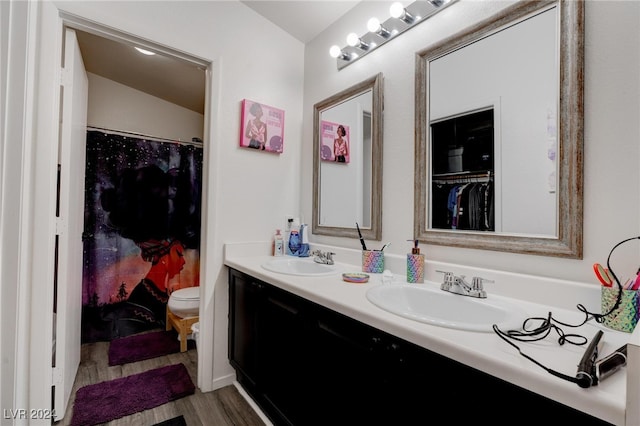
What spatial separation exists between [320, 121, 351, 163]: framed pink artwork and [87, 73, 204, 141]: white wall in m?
1.82

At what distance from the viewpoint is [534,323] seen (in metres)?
0.83

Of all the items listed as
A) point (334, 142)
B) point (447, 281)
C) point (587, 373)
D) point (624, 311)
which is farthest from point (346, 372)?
point (334, 142)

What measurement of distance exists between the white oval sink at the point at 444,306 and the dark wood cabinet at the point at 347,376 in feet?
0.34

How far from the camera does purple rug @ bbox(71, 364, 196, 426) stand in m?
1.53

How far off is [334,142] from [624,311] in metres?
1.55

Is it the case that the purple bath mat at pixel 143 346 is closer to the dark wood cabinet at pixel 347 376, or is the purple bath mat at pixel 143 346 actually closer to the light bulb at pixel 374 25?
the dark wood cabinet at pixel 347 376

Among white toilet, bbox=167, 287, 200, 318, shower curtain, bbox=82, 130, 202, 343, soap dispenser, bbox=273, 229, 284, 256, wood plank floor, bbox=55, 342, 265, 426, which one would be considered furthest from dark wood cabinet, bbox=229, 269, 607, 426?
shower curtain, bbox=82, 130, 202, 343

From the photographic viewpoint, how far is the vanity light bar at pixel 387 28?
139cm

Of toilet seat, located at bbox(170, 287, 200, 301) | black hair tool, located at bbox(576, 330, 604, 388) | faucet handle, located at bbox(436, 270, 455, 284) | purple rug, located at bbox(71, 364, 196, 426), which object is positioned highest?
faucet handle, located at bbox(436, 270, 455, 284)

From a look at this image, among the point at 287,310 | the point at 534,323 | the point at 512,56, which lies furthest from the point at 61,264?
the point at 512,56

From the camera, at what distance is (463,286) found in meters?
1.11

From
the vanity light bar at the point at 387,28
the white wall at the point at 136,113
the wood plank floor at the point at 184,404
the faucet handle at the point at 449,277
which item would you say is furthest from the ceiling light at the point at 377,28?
the white wall at the point at 136,113

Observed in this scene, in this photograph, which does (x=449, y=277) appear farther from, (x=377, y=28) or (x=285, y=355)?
(x=377, y=28)

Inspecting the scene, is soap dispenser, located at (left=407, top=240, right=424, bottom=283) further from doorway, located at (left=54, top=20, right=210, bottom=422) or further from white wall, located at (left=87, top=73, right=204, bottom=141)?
white wall, located at (left=87, top=73, right=204, bottom=141)
